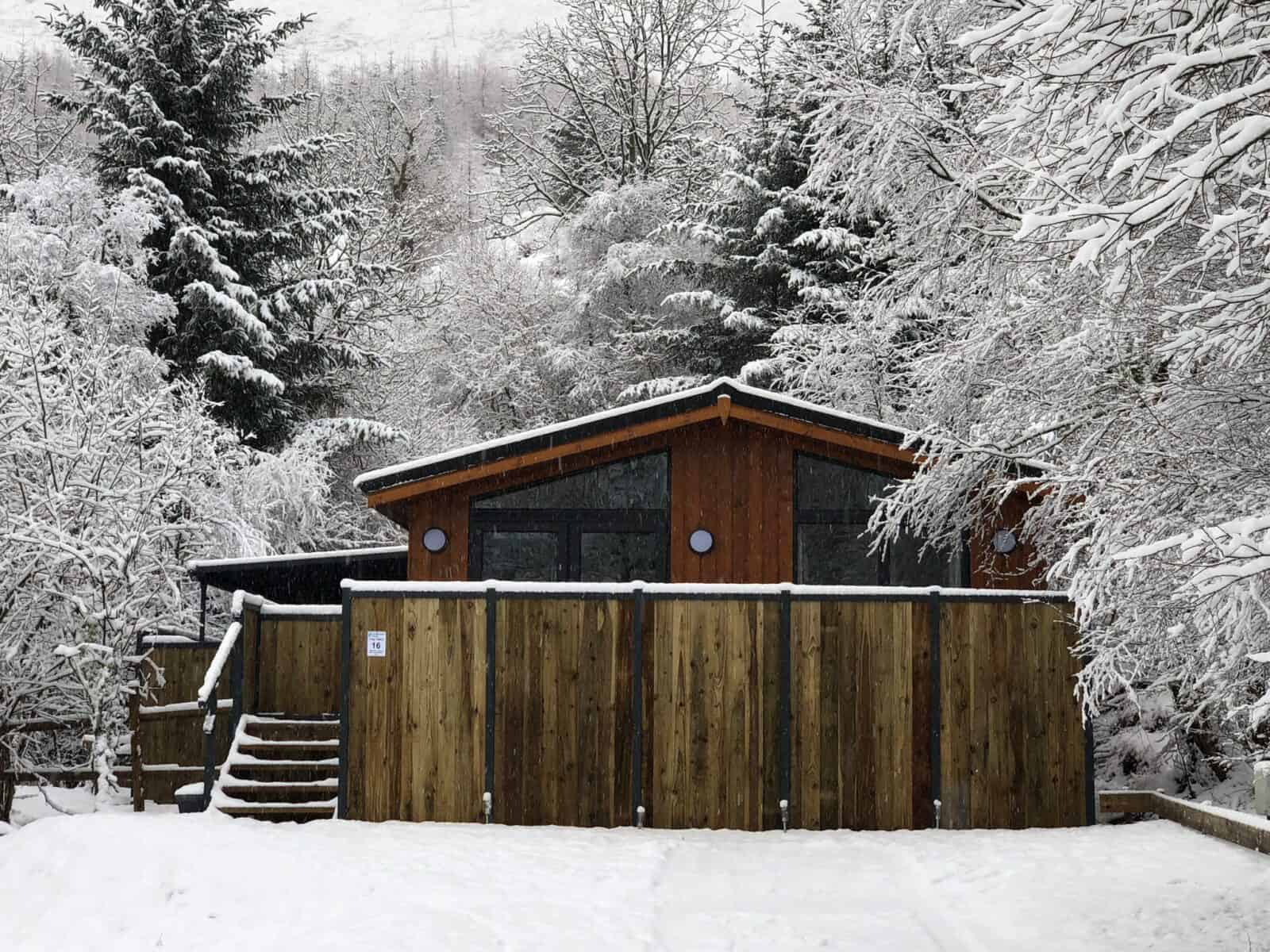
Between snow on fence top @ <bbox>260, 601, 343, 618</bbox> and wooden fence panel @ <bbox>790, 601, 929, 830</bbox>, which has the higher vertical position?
snow on fence top @ <bbox>260, 601, 343, 618</bbox>

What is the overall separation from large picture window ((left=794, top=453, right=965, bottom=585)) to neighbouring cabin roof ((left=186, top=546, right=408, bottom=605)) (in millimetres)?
4754

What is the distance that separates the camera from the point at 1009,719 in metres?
9.33

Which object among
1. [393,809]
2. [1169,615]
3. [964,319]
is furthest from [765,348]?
[1169,615]

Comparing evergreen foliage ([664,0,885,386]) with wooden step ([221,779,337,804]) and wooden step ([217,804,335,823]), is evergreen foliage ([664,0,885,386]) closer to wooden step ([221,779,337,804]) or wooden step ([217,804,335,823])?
wooden step ([221,779,337,804])

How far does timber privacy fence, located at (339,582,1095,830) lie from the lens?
928cm

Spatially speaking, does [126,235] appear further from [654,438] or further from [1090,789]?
[1090,789]

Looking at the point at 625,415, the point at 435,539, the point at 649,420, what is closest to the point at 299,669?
the point at 435,539

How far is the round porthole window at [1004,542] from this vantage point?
1166 cm

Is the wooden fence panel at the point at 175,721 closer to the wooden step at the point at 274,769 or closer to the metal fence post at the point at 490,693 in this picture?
the wooden step at the point at 274,769

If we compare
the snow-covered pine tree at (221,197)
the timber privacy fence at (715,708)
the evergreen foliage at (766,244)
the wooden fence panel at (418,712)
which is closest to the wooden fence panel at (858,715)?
the timber privacy fence at (715,708)

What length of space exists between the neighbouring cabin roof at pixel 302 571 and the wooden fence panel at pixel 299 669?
1.94m

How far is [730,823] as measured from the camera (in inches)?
366

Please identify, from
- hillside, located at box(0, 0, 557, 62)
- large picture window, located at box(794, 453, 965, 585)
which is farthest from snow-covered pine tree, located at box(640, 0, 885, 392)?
hillside, located at box(0, 0, 557, 62)

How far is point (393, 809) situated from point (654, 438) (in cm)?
444
